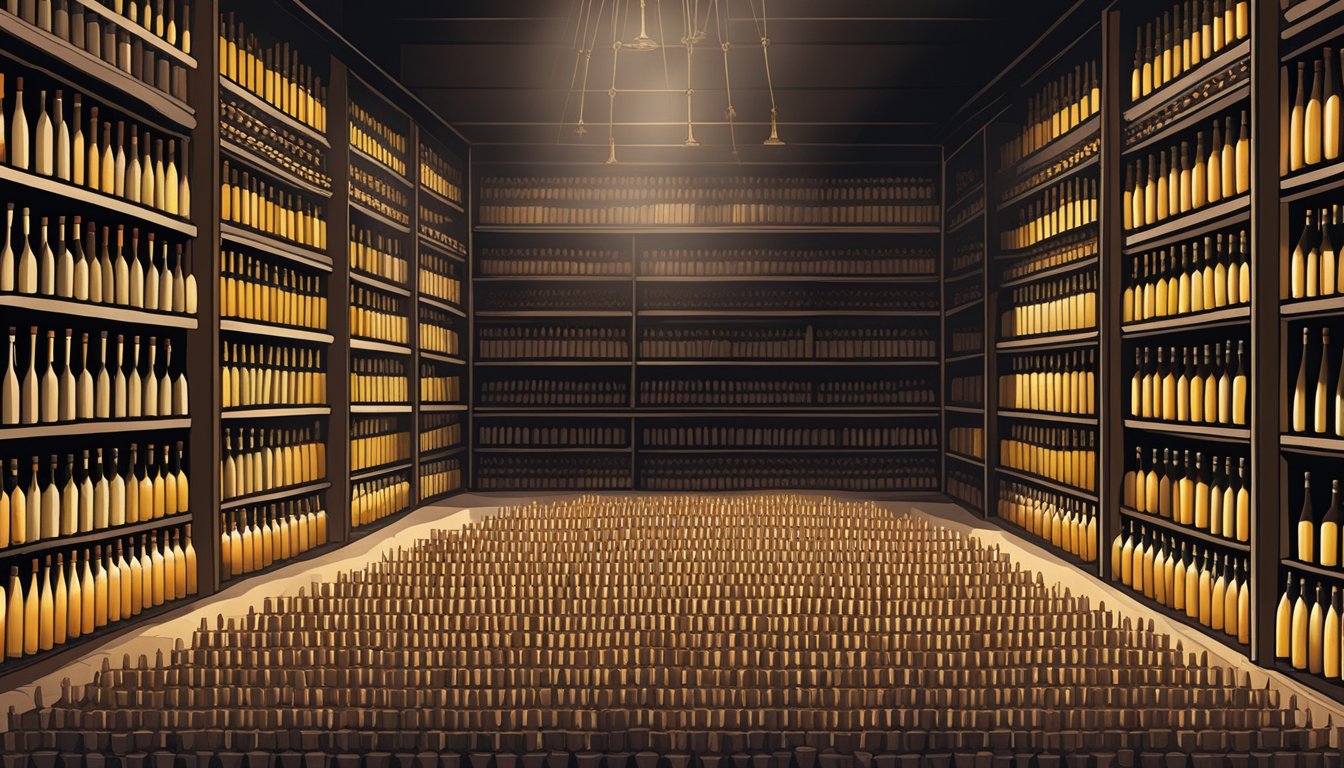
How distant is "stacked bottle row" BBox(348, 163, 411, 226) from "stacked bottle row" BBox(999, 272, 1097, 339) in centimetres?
506

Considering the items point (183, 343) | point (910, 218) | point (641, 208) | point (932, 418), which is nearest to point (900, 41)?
point (910, 218)

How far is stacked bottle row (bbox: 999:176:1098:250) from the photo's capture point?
272 inches

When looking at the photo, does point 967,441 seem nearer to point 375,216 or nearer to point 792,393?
point 792,393

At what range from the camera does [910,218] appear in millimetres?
10508

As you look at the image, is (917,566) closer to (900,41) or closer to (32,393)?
(32,393)

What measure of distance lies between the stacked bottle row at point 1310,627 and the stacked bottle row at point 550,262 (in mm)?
7221

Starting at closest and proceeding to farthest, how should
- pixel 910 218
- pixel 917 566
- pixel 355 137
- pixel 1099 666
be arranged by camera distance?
pixel 1099 666, pixel 917 566, pixel 355 137, pixel 910 218

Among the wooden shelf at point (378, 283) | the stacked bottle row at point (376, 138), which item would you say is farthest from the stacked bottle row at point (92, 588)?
the stacked bottle row at point (376, 138)

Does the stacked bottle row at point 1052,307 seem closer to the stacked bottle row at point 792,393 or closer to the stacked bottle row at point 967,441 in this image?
the stacked bottle row at point 967,441

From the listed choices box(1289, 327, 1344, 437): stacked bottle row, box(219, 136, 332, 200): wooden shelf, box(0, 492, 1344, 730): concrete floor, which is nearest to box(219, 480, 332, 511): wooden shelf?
box(0, 492, 1344, 730): concrete floor

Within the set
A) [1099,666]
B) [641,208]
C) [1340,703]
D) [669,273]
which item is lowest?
[1340,703]

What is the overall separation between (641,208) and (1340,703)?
7846mm

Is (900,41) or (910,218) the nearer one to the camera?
(900,41)

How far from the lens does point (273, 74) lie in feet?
21.6
